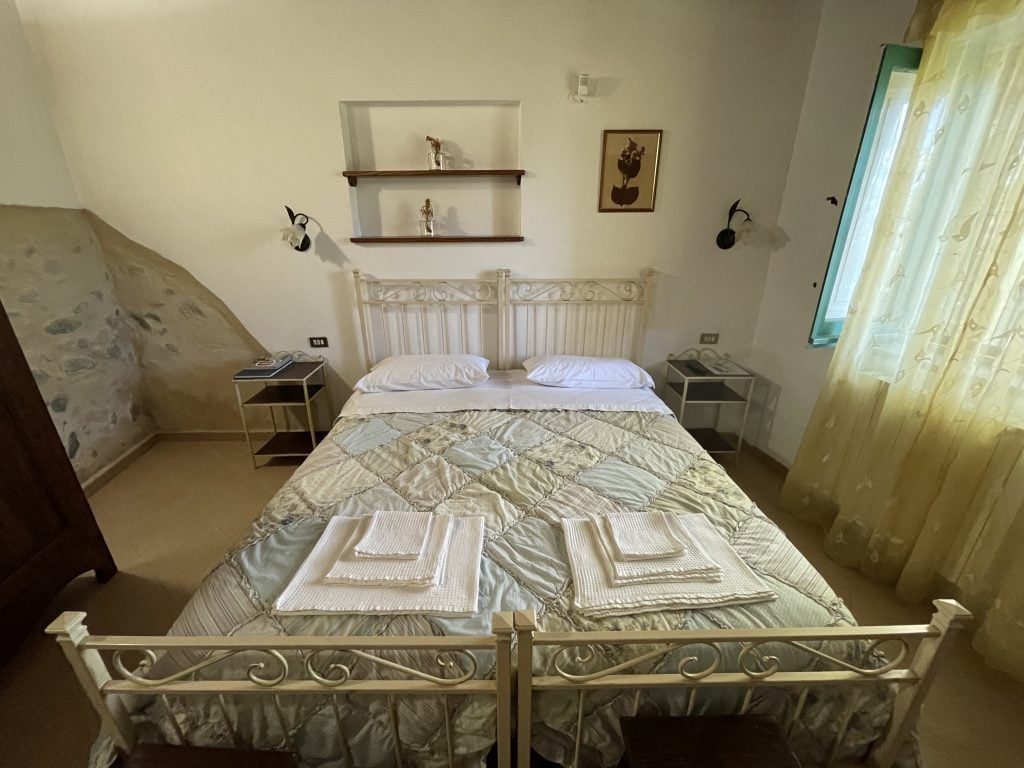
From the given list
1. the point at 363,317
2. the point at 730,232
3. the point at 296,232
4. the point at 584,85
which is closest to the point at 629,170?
the point at 584,85

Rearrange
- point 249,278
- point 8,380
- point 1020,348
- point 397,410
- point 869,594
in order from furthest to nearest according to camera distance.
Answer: point 249,278
point 397,410
point 869,594
point 8,380
point 1020,348

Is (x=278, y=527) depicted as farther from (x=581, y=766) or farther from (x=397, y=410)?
(x=581, y=766)

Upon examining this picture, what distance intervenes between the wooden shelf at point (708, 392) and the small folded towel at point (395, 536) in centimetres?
197

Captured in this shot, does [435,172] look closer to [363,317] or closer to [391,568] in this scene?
[363,317]

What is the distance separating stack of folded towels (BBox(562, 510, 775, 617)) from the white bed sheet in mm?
992

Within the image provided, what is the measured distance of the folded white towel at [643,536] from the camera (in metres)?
1.32

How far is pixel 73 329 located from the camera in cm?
260

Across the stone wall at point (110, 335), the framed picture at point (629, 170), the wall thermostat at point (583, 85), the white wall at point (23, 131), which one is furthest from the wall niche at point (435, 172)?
the white wall at point (23, 131)

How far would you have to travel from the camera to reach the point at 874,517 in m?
2.03

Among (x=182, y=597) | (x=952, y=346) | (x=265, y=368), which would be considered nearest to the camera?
(x=952, y=346)

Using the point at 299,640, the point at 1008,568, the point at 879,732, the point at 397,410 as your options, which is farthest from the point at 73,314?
the point at 1008,568

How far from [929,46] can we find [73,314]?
4.46 metres

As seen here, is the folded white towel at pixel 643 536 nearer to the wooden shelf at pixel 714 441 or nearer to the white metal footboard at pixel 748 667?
the white metal footboard at pixel 748 667

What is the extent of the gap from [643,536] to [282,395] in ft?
8.29
